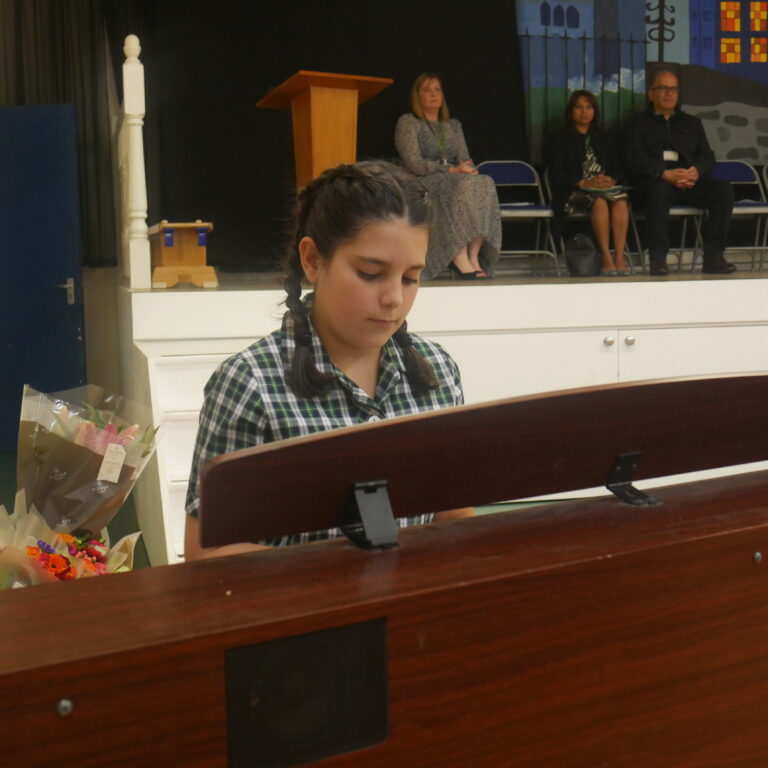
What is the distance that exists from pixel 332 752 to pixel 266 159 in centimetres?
644

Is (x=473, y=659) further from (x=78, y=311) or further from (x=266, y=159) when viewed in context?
(x=266, y=159)

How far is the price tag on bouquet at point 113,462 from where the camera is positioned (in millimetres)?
1586

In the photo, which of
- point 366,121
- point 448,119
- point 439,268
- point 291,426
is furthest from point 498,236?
point 291,426

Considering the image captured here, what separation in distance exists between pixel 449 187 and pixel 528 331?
1.84 m

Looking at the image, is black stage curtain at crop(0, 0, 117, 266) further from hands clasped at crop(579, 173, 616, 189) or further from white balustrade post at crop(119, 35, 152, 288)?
hands clasped at crop(579, 173, 616, 189)

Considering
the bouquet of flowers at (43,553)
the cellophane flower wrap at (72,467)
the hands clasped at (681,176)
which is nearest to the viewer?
the bouquet of flowers at (43,553)

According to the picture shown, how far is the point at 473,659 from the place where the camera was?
2.24 ft

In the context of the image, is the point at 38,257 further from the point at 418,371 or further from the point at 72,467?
the point at 418,371

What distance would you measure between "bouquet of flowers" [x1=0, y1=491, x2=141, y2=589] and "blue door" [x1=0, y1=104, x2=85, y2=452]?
4.41 m

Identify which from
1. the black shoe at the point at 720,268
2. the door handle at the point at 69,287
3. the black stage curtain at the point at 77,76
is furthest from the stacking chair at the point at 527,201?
the door handle at the point at 69,287

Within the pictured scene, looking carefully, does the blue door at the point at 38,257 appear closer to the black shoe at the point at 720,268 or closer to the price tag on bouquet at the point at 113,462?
the black shoe at the point at 720,268

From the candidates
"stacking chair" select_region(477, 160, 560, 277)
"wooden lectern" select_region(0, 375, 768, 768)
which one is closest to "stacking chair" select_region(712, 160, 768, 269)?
"stacking chair" select_region(477, 160, 560, 277)

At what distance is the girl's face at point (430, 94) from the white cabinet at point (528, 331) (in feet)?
7.35

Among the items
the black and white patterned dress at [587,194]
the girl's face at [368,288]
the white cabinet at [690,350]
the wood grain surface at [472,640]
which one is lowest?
the white cabinet at [690,350]
